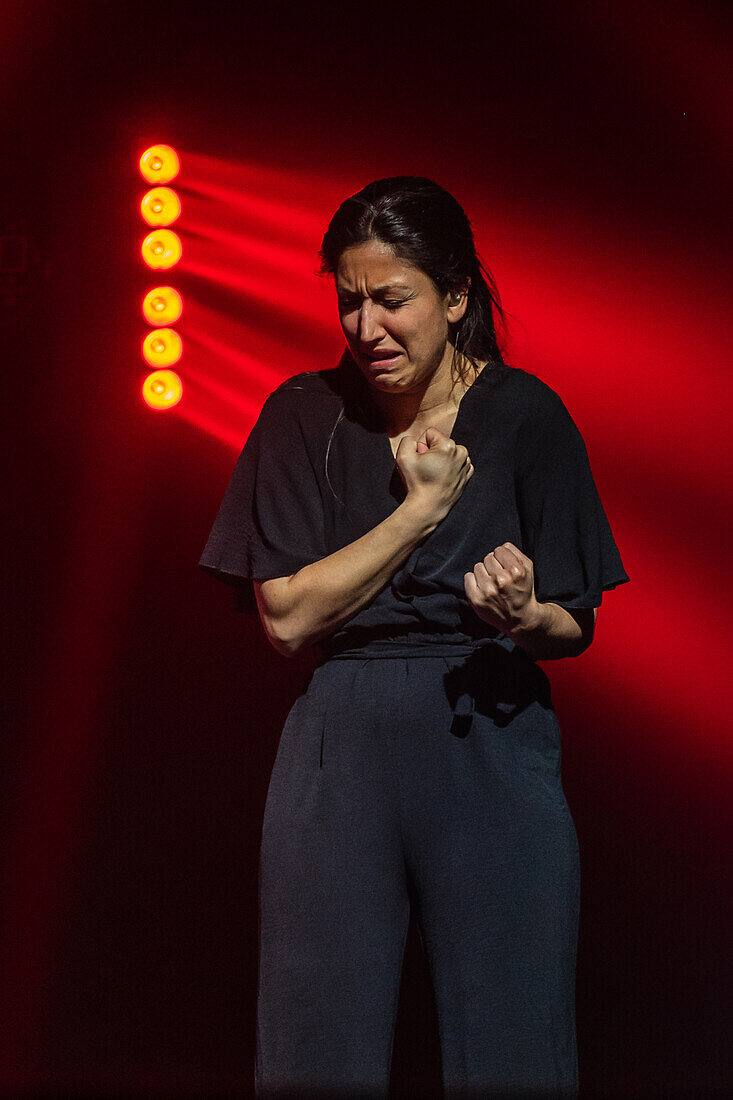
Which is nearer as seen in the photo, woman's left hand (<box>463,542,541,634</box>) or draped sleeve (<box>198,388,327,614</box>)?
woman's left hand (<box>463,542,541,634</box>)

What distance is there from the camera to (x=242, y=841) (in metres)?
2.40

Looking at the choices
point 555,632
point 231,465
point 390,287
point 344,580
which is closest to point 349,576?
point 344,580

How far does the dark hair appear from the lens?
126 centimetres

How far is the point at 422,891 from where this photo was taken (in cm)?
114

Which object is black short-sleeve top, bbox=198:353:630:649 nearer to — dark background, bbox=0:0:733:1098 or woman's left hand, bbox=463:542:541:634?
woman's left hand, bbox=463:542:541:634

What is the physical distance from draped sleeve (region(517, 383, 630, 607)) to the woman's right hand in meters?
0.09

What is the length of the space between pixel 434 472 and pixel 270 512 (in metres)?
0.21

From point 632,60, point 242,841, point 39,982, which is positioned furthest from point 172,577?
point 632,60

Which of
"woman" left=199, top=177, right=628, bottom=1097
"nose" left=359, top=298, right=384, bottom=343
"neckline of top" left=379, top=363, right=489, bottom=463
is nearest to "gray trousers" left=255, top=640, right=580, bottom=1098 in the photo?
"woman" left=199, top=177, right=628, bottom=1097

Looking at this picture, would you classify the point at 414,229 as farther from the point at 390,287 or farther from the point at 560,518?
the point at 560,518

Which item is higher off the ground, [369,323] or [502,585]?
[369,323]

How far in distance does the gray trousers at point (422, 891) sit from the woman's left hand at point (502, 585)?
10 centimetres

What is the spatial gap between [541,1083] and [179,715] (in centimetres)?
149

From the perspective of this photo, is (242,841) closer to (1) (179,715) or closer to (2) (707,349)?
(1) (179,715)
